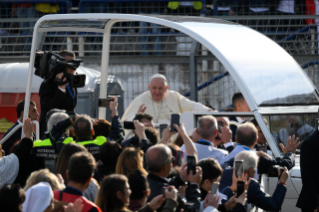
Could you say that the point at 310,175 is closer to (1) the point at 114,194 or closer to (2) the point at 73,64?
(1) the point at 114,194

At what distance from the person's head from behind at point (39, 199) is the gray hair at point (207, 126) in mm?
2156

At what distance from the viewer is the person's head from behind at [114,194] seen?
3699 millimetres

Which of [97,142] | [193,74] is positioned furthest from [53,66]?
[193,74]

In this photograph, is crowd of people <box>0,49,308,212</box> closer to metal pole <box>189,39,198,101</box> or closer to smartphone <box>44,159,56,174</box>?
smartphone <box>44,159,56,174</box>

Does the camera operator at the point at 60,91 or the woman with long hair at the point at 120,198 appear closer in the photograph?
the woman with long hair at the point at 120,198

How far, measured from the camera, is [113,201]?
3.74 meters

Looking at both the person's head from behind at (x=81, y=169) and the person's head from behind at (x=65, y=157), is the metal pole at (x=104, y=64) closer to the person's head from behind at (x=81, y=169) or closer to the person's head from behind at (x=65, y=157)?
the person's head from behind at (x=65, y=157)

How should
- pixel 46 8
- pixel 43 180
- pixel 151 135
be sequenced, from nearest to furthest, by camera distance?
1. pixel 43 180
2. pixel 151 135
3. pixel 46 8

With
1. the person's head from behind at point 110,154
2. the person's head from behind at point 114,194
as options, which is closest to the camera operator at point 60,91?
the person's head from behind at point 110,154

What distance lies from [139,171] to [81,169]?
0.39 m

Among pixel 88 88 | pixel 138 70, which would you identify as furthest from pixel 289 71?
pixel 88 88

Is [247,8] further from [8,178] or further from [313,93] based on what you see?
[8,178]

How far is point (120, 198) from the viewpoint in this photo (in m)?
3.70

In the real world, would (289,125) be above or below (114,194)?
above
